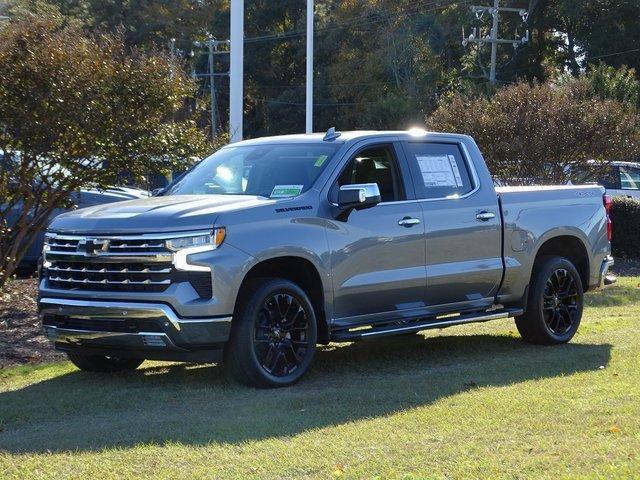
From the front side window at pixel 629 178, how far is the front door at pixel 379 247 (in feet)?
60.0

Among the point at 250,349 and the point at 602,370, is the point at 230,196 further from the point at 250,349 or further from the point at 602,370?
the point at 602,370

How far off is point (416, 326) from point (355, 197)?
4.38 feet

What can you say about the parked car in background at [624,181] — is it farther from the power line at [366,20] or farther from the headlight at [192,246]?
the power line at [366,20]

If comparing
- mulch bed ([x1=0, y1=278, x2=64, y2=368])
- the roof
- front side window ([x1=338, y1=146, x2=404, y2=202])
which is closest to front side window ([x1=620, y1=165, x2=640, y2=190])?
mulch bed ([x1=0, y1=278, x2=64, y2=368])

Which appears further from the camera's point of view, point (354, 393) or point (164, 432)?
point (354, 393)

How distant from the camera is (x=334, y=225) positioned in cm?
880

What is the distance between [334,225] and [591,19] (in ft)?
153

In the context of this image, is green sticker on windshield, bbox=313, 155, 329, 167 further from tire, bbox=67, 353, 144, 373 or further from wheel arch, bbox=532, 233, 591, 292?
wheel arch, bbox=532, 233, 591, 292

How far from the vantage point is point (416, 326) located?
31.0 feet

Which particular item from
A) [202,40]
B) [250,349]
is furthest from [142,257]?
[202,40]

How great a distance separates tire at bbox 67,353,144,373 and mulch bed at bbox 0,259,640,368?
1.13m

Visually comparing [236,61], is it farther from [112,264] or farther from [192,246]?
[192,246]

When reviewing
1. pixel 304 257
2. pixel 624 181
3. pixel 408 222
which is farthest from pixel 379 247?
pixel 624 181

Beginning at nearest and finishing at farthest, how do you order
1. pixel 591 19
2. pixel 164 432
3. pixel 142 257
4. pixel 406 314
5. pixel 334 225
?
1. pixel 164 432
2. pixel 142 257
3. pixel 334 225
4. pixel 406 314
5. pixel 591 19
